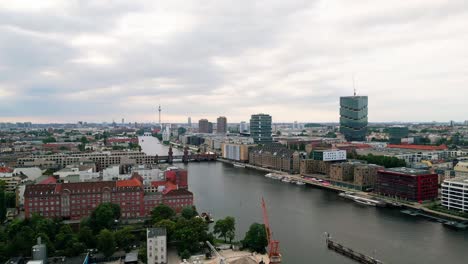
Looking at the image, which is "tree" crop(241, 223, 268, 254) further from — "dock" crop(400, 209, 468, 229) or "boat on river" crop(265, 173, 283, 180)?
"boat on river" crop(265, 173, 283, 180)

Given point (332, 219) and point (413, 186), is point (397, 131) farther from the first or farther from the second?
point (332, 219)

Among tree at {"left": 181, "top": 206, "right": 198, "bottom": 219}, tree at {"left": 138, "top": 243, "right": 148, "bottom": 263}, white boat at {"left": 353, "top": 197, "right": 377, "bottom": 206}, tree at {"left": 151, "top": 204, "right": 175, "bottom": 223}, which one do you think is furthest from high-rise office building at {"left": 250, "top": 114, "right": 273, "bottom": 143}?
tree at {"left": 138, "top": 243, "right": 148, "bottom": 263}

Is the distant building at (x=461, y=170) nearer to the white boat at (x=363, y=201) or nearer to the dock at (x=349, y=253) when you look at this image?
the white boat at (x=363, y=201)

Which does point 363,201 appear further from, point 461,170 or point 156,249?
point 156,249

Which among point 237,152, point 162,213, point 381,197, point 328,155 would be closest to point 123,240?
point 162,213

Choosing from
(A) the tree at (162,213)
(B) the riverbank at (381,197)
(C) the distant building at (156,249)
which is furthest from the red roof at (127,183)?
(B) the riverbank at (381,197)

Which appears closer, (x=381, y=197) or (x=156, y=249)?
(x=156, y=249)
